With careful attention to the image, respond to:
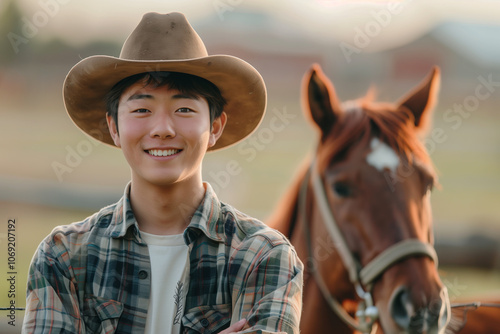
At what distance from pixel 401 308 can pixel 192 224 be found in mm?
1069

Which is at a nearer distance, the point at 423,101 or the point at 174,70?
the point at 174,70

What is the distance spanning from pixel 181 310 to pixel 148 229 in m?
0.23

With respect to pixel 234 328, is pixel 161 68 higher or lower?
higher

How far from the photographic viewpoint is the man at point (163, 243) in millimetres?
1462

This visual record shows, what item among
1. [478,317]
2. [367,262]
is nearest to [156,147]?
[367,262]

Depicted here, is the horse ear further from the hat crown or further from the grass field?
the hat crown

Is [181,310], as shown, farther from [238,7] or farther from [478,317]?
[238,7]

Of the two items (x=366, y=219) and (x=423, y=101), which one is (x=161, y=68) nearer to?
(x=366, y=219)

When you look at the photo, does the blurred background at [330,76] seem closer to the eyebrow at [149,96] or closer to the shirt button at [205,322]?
the eyebrow at [149,96]

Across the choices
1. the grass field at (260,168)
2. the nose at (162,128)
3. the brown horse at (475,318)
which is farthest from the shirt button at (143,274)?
the grass field at (260,168)

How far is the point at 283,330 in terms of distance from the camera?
4.72 feet

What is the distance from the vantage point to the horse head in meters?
2.28

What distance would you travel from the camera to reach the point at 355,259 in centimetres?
243

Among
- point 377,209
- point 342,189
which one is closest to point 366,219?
point 377,209
